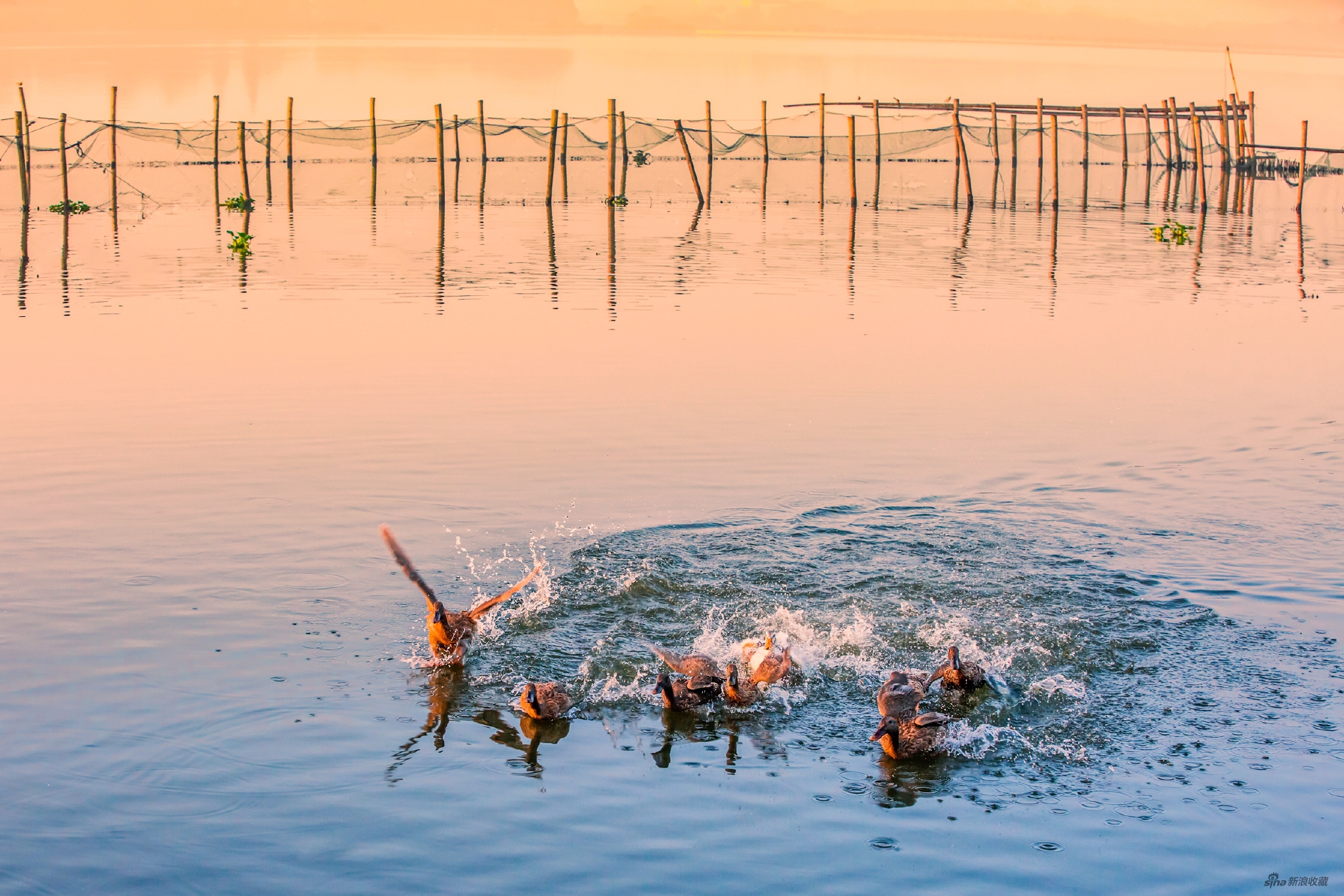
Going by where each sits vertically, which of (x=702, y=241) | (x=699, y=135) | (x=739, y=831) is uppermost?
(x=699, y=135)

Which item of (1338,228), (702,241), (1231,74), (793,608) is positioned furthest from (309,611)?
(1231,74)

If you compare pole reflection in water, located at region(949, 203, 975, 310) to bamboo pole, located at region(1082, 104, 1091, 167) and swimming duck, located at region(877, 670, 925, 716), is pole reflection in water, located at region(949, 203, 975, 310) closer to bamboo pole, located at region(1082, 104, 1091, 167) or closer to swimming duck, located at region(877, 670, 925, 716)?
bamboo pole, located at region(1082, 104, 1091, 167)

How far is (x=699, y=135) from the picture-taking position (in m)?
57.6

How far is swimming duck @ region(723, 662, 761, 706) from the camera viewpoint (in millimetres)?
6305

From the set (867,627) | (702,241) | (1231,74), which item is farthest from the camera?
(1231,74)

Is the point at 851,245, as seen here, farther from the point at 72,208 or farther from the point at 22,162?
the point at 72,208

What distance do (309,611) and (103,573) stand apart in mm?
1586

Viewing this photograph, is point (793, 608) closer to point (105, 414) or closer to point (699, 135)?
point (105, 414)

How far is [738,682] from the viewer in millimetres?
6379

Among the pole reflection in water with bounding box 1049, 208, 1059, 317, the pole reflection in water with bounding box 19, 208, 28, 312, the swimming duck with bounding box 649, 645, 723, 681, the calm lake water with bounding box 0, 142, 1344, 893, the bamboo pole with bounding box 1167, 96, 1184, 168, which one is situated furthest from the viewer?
the bamboo pole with bounding box 1167, 96, 1184, 168

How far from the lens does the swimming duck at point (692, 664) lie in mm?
6340

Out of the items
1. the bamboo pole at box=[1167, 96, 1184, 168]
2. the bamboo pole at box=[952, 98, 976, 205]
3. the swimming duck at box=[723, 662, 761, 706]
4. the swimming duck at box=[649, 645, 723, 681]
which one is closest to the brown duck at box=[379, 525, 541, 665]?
the swimming duck at box=[649, 645, 723, 681]

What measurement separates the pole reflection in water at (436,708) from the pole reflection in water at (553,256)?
1240cm

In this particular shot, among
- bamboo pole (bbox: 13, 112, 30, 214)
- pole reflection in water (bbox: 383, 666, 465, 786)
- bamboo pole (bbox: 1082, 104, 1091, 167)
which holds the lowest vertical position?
pole reflection in water (bbox: 383, 666, 465, 786)
